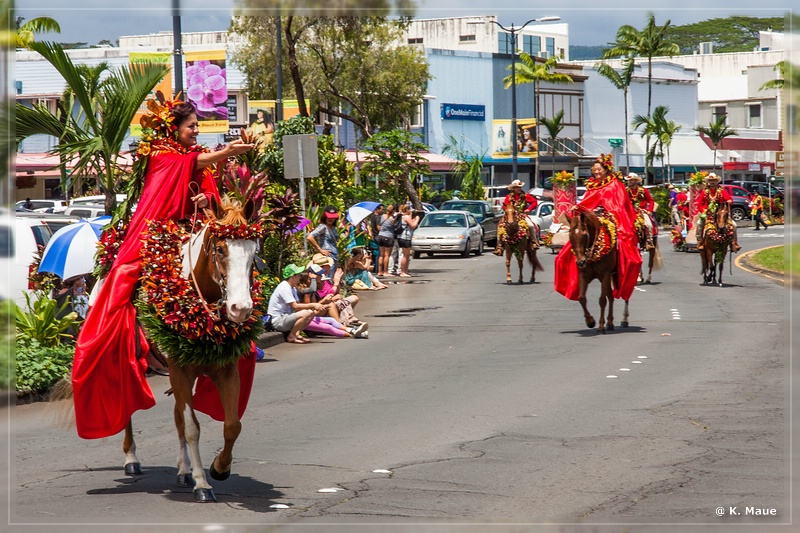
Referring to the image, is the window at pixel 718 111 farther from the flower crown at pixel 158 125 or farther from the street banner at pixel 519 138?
the flower crown at pixel 158 125

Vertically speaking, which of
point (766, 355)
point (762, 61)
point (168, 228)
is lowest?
point (766, 355)

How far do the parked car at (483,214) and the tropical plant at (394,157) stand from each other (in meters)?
9.94

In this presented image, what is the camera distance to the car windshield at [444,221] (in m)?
40.0

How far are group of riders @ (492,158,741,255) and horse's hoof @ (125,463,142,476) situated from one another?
16.4 metres

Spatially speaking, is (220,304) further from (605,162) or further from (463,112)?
(463,112)

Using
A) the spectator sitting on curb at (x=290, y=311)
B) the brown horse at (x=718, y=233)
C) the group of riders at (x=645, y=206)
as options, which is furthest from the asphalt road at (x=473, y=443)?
the brown horse at (x=718, y=233)

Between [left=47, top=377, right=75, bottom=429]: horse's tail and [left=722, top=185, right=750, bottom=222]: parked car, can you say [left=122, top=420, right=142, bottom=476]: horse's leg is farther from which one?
[left=722, top=185, right=750, bottom=222]: parked car

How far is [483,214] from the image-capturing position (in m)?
44.0

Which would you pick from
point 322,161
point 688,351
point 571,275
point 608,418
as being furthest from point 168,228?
point 322,161

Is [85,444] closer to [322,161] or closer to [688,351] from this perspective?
[688,351]

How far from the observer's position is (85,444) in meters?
10.2

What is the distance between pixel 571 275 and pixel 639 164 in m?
61.4

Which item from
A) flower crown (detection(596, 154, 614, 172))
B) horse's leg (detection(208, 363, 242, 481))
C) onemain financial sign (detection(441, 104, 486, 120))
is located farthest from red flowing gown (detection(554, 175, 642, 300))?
onemain financial sign (detection(441, 104, 486, 120))

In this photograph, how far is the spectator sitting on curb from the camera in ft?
58.9
